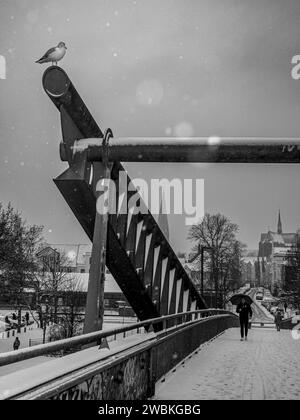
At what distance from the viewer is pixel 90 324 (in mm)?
6137

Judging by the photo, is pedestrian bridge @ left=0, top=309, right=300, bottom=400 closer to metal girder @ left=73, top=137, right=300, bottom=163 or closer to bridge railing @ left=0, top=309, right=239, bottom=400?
bridge railing @ left=0, top=309, right=239, bottom=400

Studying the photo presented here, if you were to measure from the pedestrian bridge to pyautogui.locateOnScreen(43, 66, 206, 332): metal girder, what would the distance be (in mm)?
888

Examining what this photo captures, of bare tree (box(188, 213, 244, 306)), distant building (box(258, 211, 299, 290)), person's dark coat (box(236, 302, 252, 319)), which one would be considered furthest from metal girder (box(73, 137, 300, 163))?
distant building (box(258, 211, 299, 290))

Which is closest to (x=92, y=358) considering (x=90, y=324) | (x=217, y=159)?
(x=90, y=324)

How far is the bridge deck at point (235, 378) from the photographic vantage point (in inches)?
262

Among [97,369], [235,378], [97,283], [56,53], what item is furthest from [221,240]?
[97,369]

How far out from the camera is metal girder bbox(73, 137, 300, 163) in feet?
21.1

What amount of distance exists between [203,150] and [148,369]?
3.10 m

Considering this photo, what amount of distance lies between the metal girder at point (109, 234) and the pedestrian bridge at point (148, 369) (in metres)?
0.89

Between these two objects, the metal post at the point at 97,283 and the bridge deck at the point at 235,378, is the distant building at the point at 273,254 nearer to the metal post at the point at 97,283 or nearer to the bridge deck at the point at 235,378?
the bridge deck at the point at 235,378

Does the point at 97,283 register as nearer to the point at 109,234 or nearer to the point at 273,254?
the point at 109,234

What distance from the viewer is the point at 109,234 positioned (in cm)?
836

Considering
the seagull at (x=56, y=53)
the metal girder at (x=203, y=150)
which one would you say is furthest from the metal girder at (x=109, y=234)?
the seagull at (x=56, y=53)
